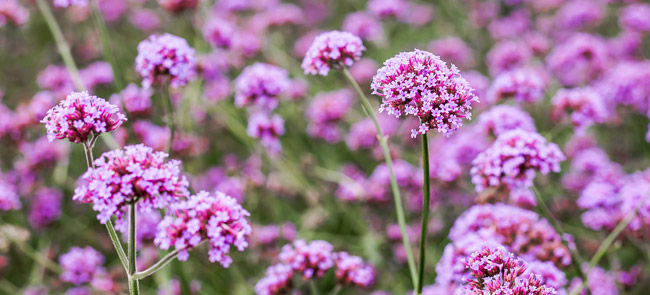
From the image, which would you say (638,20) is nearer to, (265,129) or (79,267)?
(265,129)

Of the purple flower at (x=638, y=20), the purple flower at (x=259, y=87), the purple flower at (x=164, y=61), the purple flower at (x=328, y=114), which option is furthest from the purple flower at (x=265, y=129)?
the purple flower at (x=638, y=20)

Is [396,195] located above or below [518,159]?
below

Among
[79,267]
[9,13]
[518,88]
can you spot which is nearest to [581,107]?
[518,88]

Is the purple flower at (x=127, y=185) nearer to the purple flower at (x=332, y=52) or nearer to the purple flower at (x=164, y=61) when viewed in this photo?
the purple flower at (x=332, y=52)

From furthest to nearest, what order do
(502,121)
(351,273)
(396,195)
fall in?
(502,121), (351,273), (396,195)

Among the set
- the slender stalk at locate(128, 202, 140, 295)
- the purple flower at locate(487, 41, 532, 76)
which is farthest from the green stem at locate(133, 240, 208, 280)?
the purple flower at locate(487, 41, 532, 76)

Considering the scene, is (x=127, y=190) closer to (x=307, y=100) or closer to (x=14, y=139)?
(x=14, y=139)

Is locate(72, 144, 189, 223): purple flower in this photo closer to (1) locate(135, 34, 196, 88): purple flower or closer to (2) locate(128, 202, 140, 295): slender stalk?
(2) locate(128, 202, 140, 295): slender stalk
